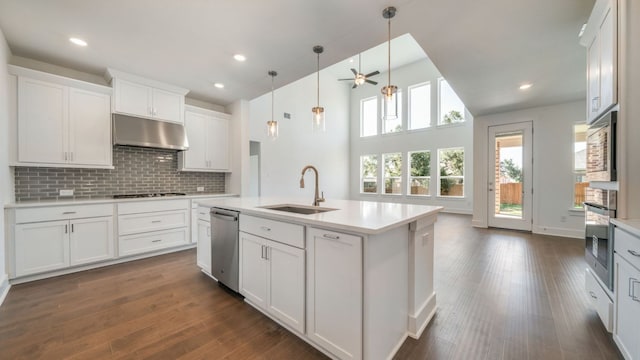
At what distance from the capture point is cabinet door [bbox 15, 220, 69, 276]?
2680 mm

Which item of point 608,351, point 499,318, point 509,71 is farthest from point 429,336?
point 509,71

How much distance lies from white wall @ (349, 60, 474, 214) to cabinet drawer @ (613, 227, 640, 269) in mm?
6231

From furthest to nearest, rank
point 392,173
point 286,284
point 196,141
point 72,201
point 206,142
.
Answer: point 392,173 < point 206,142 < point 196,141 < point 72,201 < point 286,284

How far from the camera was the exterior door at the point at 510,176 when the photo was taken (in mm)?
5148

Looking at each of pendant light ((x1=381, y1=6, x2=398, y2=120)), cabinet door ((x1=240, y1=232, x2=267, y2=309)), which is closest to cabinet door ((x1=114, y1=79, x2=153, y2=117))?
cabinet door ((x1=240, y1=232, x2=267, y2=309))

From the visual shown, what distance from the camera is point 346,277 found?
57.2 inches

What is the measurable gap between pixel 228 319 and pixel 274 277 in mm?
559

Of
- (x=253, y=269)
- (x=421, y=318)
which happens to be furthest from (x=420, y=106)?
(x=253, y=269)

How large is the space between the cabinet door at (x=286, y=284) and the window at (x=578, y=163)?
19.0 feet

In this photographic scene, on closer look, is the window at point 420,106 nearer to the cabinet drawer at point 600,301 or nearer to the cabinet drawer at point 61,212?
the cabinet drawer at point 600,301

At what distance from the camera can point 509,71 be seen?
3414 millimetres

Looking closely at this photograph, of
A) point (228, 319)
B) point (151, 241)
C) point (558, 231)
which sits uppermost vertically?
point (151, 241)

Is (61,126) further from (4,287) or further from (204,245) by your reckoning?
(204,245)

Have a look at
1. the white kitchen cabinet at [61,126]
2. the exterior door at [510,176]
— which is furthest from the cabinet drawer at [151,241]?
the exterior door at [510,176]
